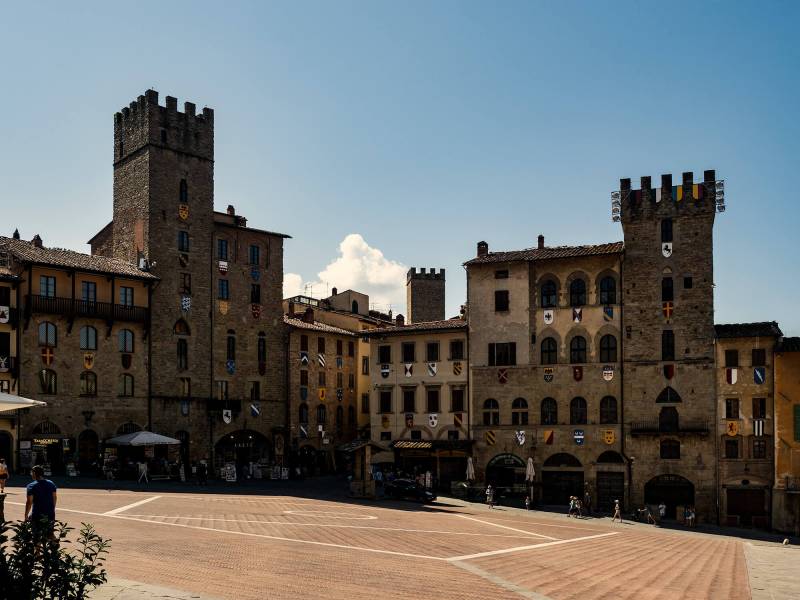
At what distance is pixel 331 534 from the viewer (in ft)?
87.3

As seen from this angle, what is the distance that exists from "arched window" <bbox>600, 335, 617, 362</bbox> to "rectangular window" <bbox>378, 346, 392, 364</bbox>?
1502 cm

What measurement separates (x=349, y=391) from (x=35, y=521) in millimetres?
63115

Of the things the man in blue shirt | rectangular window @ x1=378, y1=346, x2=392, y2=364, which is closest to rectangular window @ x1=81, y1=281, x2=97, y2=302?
rectangular window @ x1=378, y1=346, x2=392, y2=364

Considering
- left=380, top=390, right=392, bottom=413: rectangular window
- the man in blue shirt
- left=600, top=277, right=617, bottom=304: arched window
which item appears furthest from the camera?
left=380, top=390, right=392, bottom=413: rectangular window

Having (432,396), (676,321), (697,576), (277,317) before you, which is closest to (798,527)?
(676,321)

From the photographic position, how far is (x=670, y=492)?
54.8 m

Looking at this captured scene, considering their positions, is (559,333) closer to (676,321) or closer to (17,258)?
(676,321)

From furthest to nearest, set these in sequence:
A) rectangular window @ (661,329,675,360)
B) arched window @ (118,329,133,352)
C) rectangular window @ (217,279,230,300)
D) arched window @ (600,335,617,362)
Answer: rectangular window @ (217,279,230,300) → arched window @ (118,329,133,352) → arched window @ (600,335,617,362) → rectangular window @ (661,329,675,360)

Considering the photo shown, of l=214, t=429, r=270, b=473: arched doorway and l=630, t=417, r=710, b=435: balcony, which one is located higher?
l=630, t=417, r=710, b=435: balcony

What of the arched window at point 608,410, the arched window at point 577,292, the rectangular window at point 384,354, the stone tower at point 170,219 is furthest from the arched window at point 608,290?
the stone tower at point 170,219

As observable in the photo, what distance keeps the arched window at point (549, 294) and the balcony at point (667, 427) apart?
365 inches

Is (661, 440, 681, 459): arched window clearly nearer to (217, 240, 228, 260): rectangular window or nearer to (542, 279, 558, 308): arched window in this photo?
(542, 279, 558, 308): arched window

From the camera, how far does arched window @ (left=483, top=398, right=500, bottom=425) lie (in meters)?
58.9

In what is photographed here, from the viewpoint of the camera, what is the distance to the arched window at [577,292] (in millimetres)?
58000
